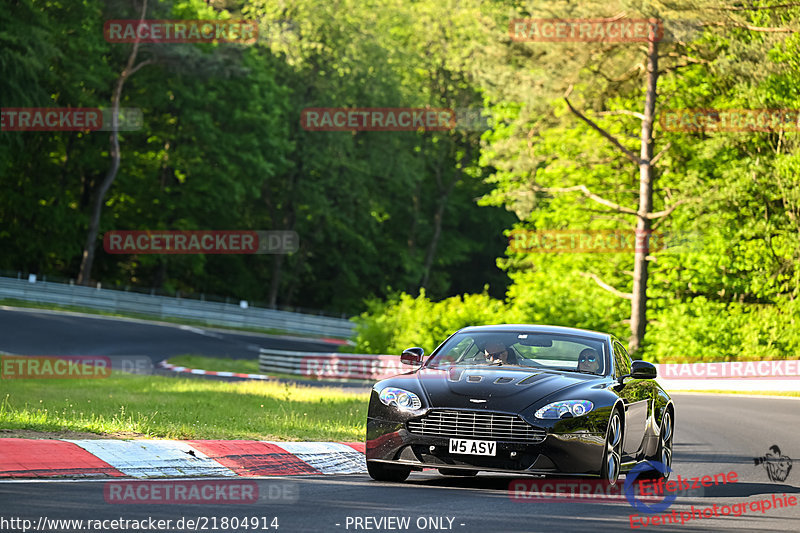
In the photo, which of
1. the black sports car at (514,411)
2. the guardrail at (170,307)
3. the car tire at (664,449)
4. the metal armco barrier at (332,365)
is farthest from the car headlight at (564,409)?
the guardrail at (170,307)

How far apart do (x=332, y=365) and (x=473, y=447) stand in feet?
110

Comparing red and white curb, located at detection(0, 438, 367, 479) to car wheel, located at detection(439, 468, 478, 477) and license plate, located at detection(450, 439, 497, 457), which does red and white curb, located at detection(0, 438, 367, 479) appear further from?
license plate, located at detection(450, 439, 497, 457)

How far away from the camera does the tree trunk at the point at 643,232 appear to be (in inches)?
1718

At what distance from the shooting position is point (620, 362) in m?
12.6

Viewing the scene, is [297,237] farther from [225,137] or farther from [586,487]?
[586,487]

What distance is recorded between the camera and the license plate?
10.6m

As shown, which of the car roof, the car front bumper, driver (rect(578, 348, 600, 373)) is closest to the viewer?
the car front bumper

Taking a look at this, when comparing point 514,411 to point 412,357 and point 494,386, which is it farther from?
point 412,357

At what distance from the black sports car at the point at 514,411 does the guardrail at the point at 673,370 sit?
58.6 ft

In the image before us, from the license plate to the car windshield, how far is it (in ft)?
4.93

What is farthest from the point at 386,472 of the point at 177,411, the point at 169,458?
the point at 177,411

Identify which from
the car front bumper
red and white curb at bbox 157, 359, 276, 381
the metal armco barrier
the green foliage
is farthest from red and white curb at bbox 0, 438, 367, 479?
the green foliage

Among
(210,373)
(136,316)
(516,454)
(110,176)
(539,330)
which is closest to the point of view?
(516,454)

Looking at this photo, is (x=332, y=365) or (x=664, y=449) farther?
(x=332, y=365)
